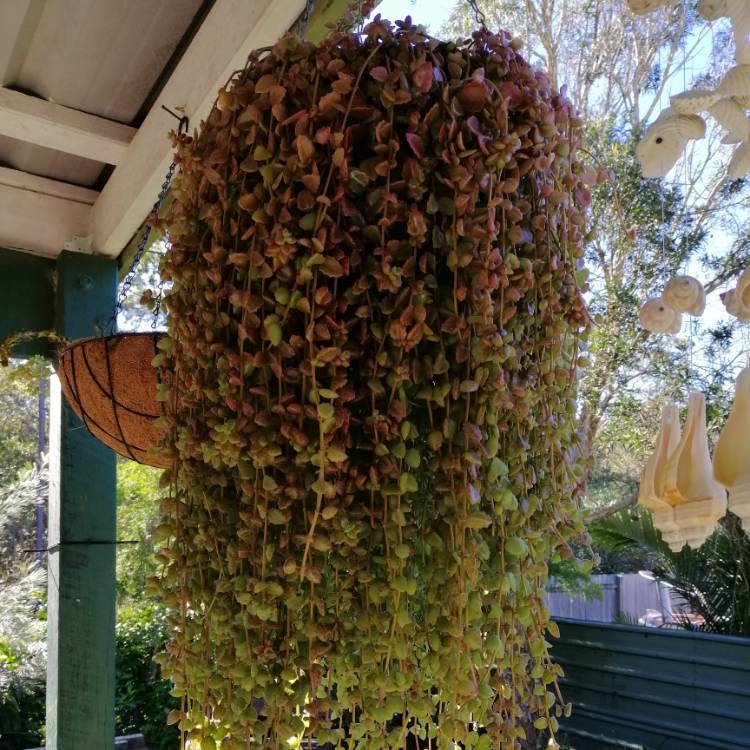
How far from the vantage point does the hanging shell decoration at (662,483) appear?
0.68m

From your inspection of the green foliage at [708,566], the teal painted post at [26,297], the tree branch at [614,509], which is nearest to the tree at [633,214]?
the tree branch at [614,509]

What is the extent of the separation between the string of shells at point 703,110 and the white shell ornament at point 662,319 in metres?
0.14

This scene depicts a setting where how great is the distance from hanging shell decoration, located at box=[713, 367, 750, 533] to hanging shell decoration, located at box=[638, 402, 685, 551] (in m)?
0.06

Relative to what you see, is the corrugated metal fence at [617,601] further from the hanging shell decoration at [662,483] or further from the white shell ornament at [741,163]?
the white shell ornament at [741,163]

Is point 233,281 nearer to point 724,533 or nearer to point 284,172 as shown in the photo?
point 284,172

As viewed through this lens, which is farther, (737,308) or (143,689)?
(143,689)

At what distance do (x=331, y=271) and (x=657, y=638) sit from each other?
13.0 feet

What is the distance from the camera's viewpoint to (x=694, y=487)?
658 millimetres

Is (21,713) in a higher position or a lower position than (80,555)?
lower

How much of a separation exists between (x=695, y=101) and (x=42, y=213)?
4.78ft

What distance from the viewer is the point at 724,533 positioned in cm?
376

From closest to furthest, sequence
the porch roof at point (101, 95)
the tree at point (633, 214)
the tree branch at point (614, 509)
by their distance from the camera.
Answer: the porch roof at point (101, 95) → the tree at point (633, 214) → the tree branch at point (614, 509)

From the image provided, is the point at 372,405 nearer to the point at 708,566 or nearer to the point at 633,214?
the point at 708,566

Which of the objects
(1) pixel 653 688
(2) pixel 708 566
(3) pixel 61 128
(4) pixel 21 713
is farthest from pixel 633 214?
(4) pixel 21 713
